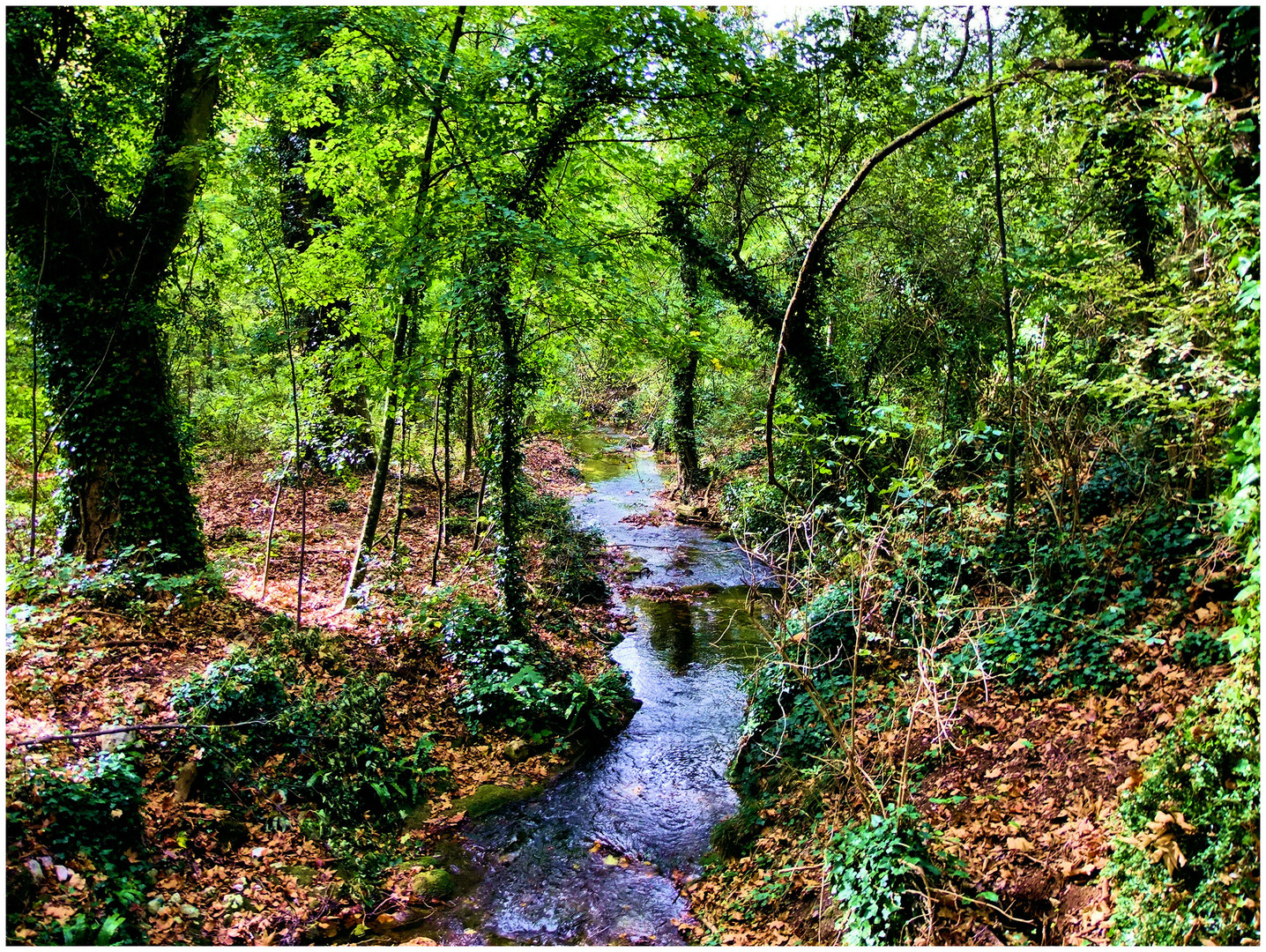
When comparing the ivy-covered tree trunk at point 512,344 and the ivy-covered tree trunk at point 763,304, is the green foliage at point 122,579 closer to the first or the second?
the ivy-covered tree trunk at point 512,344

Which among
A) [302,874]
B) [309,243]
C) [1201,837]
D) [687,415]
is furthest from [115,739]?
[687,415]

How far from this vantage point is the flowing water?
5.85m

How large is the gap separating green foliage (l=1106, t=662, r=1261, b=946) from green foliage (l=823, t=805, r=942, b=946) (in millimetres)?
1179

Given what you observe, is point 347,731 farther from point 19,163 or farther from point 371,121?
point 371,121

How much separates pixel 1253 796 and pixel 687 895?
4454 millimetres

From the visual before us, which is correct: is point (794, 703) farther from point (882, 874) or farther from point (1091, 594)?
point (1091, 594)

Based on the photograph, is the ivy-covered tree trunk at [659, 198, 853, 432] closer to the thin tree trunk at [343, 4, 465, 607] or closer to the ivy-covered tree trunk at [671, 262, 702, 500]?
the ivy-covered tree trunk at [671, 262, 702, 500]

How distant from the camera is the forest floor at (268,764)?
4.77 metres

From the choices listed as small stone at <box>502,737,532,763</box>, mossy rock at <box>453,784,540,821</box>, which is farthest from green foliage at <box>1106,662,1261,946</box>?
small stone at <box>502,737,532,763</box>

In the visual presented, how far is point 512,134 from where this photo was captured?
29.4 ft

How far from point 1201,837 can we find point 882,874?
195 cm

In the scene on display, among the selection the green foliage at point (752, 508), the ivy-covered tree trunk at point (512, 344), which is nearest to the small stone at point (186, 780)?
the ivy-covered tree trunk at point (512, 344)

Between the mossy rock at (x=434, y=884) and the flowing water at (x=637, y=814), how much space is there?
0.20m

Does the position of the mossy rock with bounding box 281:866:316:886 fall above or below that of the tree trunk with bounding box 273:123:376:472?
below
